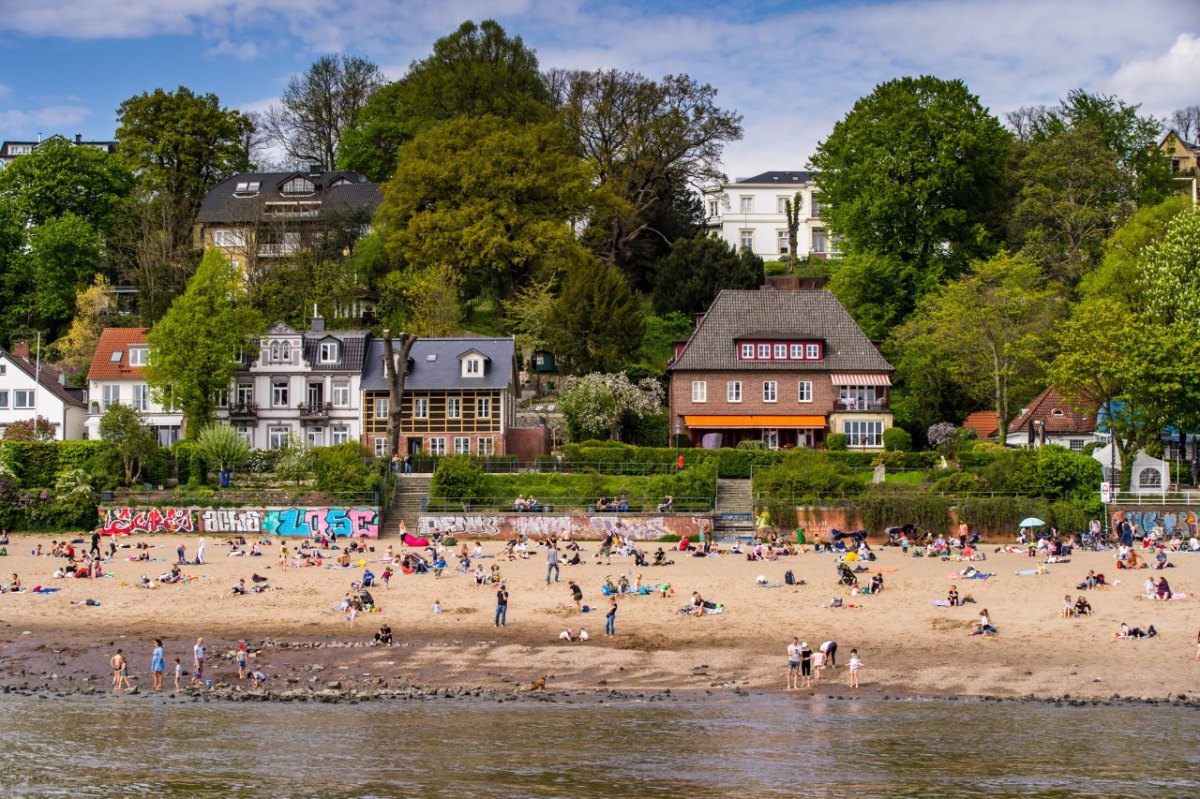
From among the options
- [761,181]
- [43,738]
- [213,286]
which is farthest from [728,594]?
[761,181]

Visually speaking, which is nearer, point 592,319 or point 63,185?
point 592,319

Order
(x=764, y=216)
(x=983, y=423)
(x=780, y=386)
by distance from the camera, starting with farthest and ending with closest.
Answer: (x=764, y=216)
(x=983, y=423)
(x=780, y=386)

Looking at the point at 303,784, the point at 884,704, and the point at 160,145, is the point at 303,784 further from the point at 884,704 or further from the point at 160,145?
the point at 160,145

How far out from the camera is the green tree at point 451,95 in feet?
294

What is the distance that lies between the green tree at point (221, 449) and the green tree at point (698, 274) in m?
31.7

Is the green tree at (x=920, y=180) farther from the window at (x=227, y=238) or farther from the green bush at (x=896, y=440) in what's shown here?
the window at (x=227, y=238)

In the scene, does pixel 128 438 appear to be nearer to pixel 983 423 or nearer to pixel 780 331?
pixel 780 331

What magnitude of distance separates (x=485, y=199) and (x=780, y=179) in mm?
36551

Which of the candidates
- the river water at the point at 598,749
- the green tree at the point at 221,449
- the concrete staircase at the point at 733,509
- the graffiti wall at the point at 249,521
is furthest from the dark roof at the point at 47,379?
the river water at the point at 598,749

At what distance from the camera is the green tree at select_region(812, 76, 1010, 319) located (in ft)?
256

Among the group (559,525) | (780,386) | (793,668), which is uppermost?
(780,386)

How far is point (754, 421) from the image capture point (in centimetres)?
6881

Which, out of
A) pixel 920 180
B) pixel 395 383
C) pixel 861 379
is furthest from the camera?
pixel 920 180

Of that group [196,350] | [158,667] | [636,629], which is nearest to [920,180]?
[196,350]
